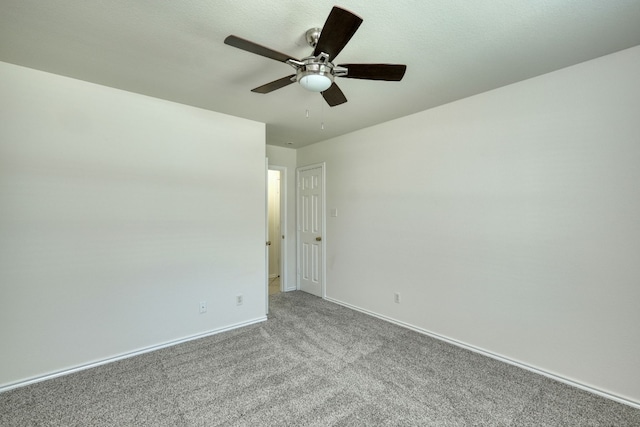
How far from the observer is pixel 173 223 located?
292cm

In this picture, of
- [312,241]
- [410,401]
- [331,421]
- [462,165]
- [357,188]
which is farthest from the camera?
[312,241]

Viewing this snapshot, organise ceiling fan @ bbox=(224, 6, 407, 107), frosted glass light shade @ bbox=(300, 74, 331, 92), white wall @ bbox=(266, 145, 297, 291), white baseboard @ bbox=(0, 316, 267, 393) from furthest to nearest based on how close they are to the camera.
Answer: white wall @ bbox=(266, 145, 297, 291) < white baseboard @ bbox=(0, 316, 267, 393) < frosted glass light shade @ bbox=(300, 74, 331, 92) < ceiling fan @ bbox=(224, 6, 407, 107)

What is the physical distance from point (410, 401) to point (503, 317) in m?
1.20

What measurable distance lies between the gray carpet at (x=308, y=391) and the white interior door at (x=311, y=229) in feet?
5.36

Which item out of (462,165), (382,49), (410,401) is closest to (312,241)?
(462,165)

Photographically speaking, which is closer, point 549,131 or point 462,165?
point 549,131

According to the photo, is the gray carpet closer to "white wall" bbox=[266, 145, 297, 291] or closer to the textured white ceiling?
"white wall" bbox=[266, 145, 297, 291]

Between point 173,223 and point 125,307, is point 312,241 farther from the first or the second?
point 125,307

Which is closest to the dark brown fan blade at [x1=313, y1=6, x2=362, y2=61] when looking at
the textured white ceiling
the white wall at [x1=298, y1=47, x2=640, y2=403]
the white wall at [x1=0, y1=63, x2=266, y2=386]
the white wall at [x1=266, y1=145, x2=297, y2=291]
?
the textured white ceiling

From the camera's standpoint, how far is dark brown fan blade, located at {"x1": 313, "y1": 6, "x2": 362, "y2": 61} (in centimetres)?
124

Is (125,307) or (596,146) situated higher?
(596,146)

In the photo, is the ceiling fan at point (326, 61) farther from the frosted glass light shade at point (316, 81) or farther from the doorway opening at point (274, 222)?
the doorway opening at point (274, 222)

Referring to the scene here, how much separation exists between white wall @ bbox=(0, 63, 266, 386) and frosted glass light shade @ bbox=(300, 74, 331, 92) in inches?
71.8

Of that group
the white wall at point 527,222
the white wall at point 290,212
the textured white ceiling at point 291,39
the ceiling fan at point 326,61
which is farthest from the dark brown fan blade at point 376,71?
the white wall at point 290,212
